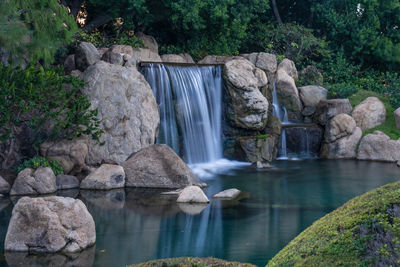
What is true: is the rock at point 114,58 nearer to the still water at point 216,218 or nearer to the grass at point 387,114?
the still water at point 216,218

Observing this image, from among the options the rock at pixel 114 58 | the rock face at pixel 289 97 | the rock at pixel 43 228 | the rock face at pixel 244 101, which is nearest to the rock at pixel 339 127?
the rock face at pixel 289 97

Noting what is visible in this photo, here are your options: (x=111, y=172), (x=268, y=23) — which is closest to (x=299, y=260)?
(x=111, y=172)

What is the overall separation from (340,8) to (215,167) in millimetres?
12358

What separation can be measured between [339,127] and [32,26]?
10.7 metres

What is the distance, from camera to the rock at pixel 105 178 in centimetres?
1172

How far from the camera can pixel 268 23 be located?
80.0 feet

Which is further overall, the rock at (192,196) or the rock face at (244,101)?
the rock face at (244,101)

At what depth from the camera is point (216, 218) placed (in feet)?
31.1

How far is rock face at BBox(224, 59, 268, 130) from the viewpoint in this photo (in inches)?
658

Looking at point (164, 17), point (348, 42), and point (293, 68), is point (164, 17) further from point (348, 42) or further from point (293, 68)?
point (348, 42)

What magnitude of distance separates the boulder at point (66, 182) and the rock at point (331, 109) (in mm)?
9706

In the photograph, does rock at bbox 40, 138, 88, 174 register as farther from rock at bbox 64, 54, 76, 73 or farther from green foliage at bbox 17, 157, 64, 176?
rock at bbox 64, 54, 76, 73

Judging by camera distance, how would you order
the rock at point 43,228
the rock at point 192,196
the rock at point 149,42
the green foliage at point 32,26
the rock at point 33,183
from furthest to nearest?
the rock at point 149,42 < the rock at point 33,183 < the rock at point 192,196 < the green foliage at point 32,26 < the rock at point 43,228

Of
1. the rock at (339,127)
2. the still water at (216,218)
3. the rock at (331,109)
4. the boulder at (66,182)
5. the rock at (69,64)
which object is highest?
the rock at (69,64)
